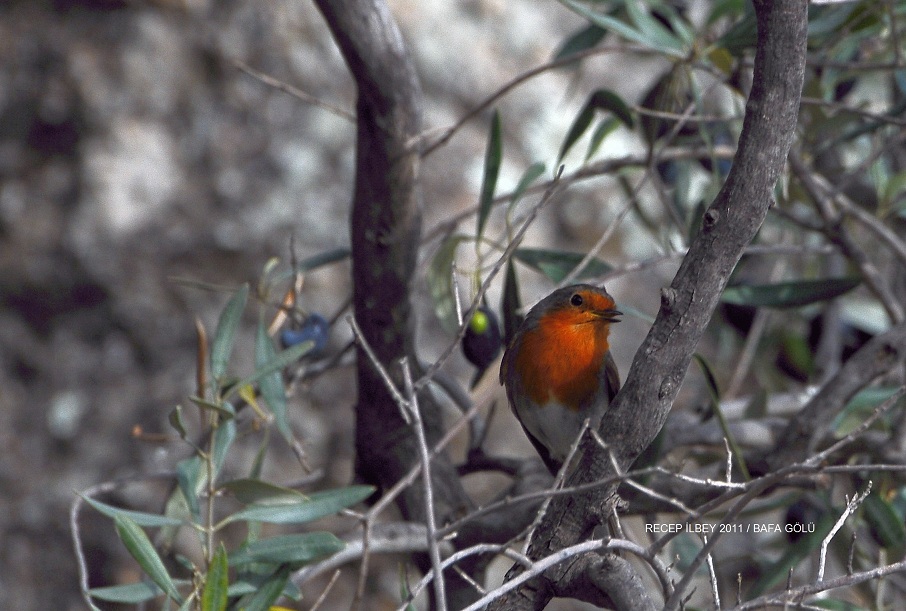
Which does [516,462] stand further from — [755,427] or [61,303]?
[61,303]

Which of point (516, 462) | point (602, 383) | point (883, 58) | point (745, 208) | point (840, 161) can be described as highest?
point (883, 58)

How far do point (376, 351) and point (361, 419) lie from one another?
23 centimetres

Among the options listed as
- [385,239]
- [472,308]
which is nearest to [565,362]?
[385,239]

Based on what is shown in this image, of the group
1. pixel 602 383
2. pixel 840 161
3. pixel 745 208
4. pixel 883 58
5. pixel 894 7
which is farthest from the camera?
pixel 840 161

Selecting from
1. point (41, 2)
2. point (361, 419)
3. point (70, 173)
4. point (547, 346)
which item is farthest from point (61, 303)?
point (547, 346)

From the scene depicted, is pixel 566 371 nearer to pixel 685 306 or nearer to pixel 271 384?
pixel 271 384

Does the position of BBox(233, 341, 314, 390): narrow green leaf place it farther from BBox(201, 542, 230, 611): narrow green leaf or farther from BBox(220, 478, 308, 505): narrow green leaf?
BBox(201, 542, 230, 611): narrow green leaf

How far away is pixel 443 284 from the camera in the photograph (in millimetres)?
2393

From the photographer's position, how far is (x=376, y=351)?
2109 mm

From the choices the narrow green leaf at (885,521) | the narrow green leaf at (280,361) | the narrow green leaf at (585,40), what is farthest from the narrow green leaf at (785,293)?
the narrow green leaf at (280,361)

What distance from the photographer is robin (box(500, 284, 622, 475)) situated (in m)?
2.36

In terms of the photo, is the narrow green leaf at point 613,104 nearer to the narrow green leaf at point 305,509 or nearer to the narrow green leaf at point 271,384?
the narrow green leaf at point 271,384

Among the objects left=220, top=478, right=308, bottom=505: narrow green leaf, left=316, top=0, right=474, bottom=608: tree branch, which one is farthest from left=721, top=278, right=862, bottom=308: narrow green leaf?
left=220, top=478, right=308, bottom=505: narrow green leaf

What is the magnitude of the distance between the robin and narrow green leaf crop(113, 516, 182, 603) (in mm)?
1071
